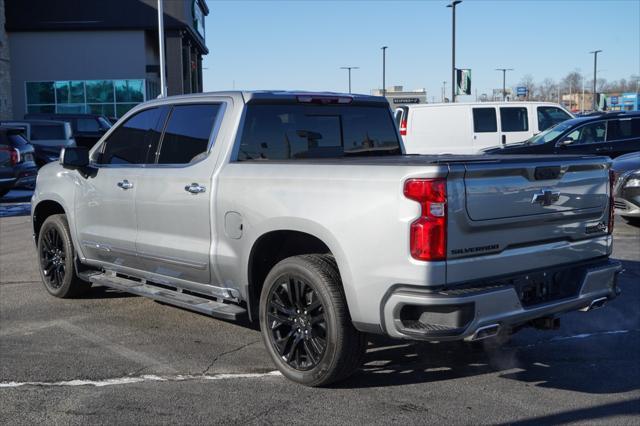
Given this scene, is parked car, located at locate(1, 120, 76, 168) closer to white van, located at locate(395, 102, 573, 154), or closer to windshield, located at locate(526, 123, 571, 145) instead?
white van, located at locate(395, 102, 573, 154)

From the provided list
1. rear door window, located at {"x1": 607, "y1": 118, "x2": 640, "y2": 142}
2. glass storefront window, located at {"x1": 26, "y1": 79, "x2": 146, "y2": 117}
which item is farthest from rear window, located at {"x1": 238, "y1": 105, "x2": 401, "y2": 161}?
glass storefront window, located at {"x1": 26, "y1": 79, "x2": 146, "y2": 117}

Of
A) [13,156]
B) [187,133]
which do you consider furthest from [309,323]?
[13,156]

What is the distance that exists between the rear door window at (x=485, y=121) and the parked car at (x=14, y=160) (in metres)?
10.4

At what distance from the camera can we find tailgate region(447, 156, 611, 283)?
408 centimetres

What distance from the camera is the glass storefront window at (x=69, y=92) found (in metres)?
41.9

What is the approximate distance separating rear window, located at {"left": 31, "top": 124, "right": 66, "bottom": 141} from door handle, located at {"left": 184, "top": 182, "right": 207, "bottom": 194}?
54.5 feet

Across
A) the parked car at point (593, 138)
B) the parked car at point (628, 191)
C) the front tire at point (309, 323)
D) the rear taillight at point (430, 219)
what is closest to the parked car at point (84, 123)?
the parked car at point (593, 138)

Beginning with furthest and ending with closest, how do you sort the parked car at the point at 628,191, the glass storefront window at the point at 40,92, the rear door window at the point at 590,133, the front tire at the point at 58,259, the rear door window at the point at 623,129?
the glass storefront window at the point at 40,92 < the rear door window at the point at 623,129 < the rear door window at the point at 590,133 < the parked car at the point at 628,191 < the front tire at the point at 58,259

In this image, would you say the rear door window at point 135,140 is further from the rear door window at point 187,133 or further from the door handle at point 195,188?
the door handle at point 195,188

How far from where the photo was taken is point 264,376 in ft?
16.4

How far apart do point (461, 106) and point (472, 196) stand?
1424 centimetres

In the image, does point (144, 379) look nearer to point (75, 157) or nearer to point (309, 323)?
point (309, 323)

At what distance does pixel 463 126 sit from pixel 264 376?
13.9m

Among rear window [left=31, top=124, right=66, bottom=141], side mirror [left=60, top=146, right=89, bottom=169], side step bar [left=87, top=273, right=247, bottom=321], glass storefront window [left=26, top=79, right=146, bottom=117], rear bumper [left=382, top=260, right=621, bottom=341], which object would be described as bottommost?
side step bar [left=87, top=273, right=247, bottom=321]
